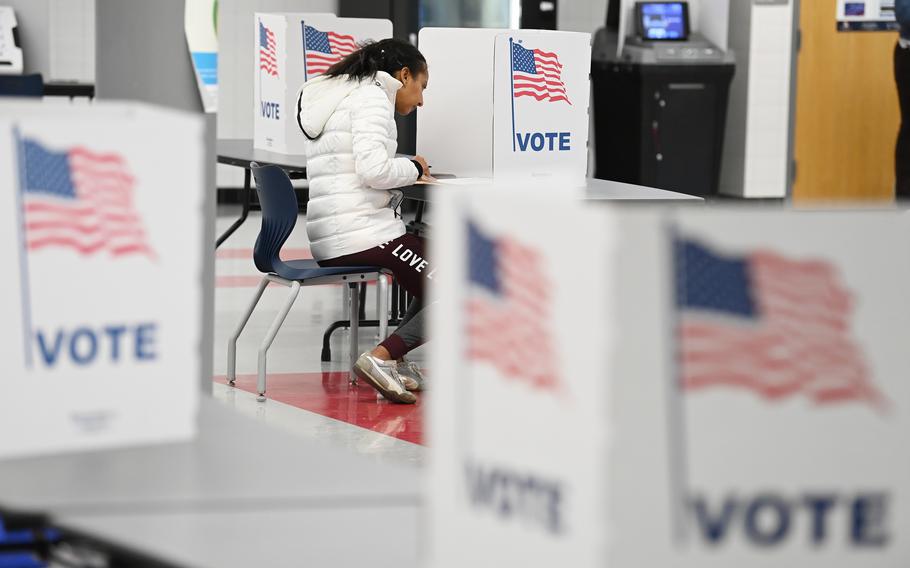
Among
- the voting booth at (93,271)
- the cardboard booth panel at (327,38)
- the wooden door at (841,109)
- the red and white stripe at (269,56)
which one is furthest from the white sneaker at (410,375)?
the wooden door at (841,109)

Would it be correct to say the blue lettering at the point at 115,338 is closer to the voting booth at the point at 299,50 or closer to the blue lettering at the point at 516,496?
the blue lettering at the point at 516,496

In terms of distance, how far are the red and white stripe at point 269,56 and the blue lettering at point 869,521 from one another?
17.3 feet

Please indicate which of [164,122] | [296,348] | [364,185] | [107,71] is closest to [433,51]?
[364,185]


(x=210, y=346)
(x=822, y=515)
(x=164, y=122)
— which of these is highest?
(x=164, y=122)

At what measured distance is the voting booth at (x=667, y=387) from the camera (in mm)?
995

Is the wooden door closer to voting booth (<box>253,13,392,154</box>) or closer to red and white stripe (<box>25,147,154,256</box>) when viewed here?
voting booth (<box>253,13,392,154</box>)

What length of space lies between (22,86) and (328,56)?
1.26 m

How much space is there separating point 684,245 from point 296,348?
4873 mm

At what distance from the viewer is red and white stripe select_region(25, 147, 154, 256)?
59.9 inches

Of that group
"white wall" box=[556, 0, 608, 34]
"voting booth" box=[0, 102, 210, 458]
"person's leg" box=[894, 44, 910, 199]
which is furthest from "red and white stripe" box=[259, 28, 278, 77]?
"voting booth" box=[0, 102, 210, 458]

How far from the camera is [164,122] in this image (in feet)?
5.08

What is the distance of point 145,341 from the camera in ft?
5.12

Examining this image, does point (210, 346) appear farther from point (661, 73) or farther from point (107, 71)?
point (661, 73)

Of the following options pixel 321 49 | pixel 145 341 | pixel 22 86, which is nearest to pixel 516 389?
pixel 145 341
